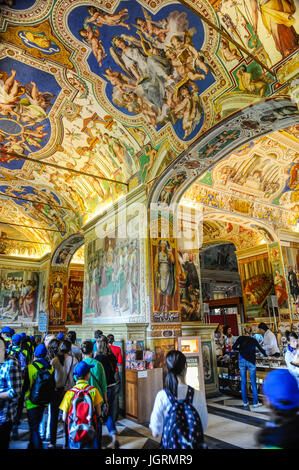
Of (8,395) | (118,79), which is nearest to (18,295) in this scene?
(118,79)

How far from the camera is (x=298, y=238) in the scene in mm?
15336

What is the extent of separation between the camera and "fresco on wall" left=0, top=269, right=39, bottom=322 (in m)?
19.9

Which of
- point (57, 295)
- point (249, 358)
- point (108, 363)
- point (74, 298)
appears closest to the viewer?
point (108, 363)

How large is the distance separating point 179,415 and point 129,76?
26.1ft

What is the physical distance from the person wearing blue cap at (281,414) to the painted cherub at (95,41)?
781 cm

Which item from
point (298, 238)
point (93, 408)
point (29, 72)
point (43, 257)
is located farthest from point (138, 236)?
point (43, 257)

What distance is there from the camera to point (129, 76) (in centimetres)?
805

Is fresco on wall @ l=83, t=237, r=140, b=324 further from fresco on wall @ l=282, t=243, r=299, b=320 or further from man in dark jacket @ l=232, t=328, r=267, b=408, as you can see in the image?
fresco on wall @ l=282, t=243, r=299, b=320

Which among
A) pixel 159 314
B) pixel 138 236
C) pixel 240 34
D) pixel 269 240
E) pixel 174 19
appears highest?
pixel 174 19

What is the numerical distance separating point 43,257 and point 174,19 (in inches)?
667

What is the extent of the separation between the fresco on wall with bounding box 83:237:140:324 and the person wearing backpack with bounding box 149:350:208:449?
22.5ft

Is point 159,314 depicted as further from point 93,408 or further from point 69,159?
point 69,159


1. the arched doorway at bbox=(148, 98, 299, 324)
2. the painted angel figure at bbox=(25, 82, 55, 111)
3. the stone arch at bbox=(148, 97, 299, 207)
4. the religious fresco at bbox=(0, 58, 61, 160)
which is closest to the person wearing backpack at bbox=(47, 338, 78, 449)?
the arched doorway at bbox=(148, 98, 299, 324)

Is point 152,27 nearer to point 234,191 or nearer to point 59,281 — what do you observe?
point 234,191
